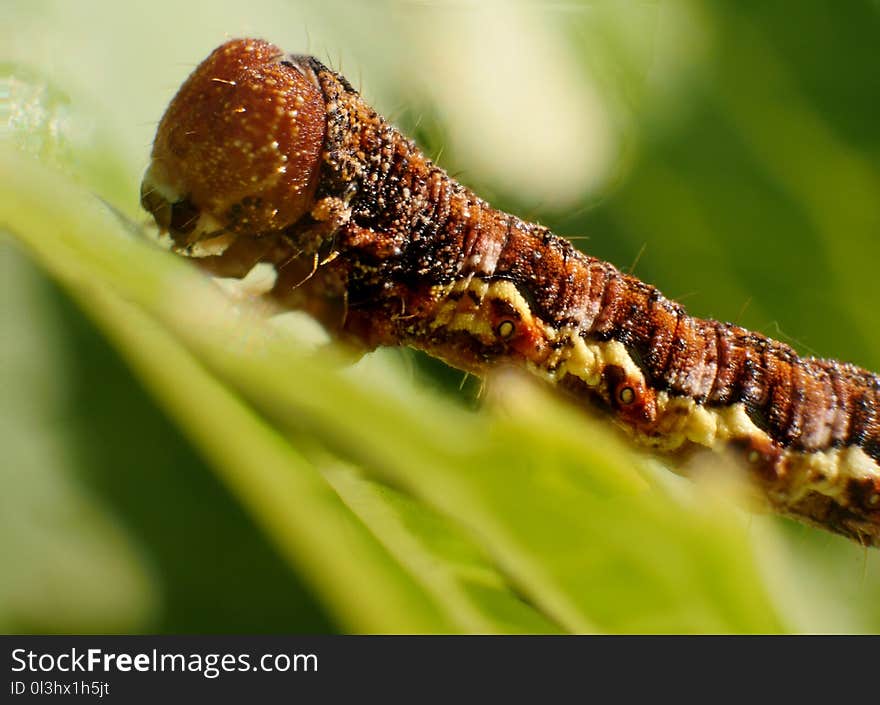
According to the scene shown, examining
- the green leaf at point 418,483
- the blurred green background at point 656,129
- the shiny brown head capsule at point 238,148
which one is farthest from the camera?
the blurred green background at point 656,129

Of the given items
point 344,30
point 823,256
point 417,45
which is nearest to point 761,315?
point 823,256

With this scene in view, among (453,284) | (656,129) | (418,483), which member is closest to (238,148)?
(453,284)

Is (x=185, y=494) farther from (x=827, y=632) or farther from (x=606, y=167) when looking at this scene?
(x=827, y=632)

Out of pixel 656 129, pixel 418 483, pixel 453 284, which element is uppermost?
pixel 656 129

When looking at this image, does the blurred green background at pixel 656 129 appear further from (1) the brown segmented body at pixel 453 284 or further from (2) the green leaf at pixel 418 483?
(2) the green leaf at pixel 418 483

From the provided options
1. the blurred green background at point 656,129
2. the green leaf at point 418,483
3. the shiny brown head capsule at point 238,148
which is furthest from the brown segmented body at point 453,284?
the green leaf at point 418,483

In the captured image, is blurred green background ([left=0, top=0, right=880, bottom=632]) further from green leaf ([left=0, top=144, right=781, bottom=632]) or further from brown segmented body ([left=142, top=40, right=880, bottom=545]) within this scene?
green leaf ([left=0, top=144, right=781, bottom=632])

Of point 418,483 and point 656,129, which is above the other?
point 656,129

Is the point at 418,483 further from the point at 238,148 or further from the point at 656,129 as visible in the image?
the point at 656,129

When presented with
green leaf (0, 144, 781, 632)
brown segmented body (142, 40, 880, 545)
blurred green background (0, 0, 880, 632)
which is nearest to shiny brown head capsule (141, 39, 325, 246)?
brown segmented body (142, 40, 880, 545)
